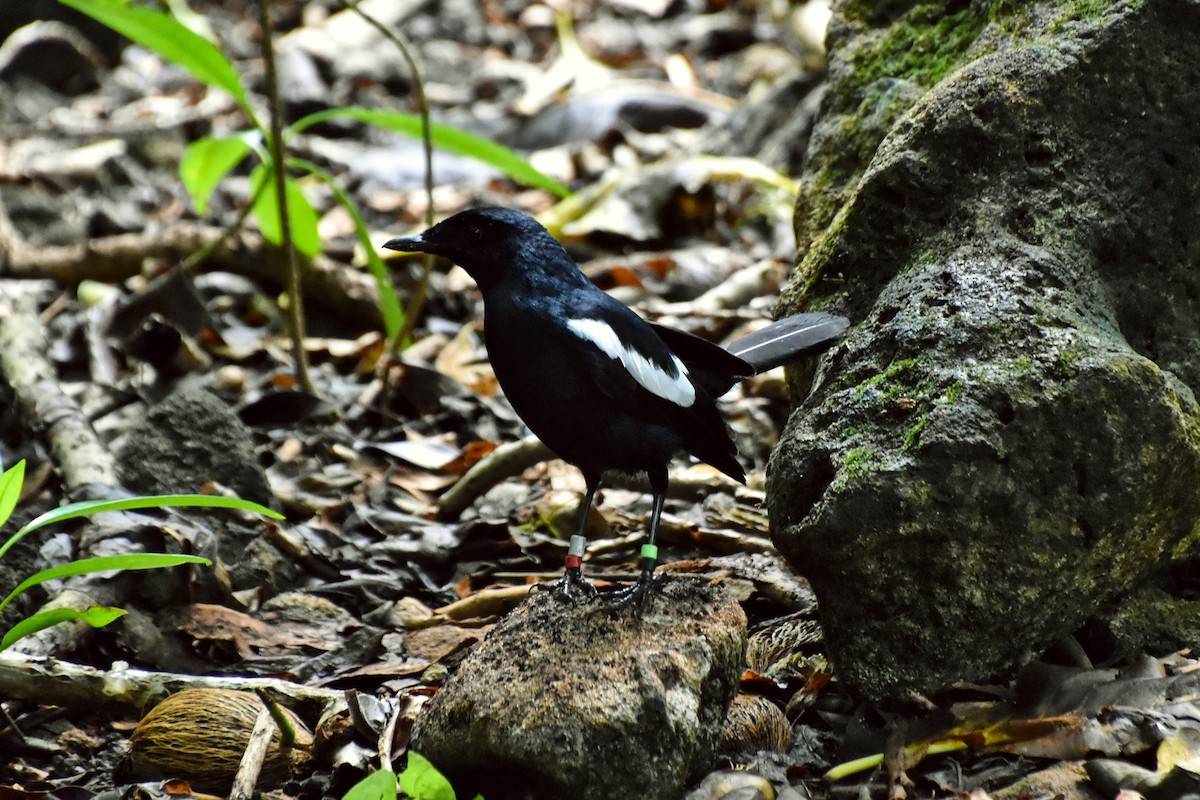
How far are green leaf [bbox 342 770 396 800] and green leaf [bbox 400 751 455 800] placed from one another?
0.04m

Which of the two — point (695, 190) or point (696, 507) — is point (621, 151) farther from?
point (696, 507)

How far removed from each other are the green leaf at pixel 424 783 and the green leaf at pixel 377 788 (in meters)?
0.04

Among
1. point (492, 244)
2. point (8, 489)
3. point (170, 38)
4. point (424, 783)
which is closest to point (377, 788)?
point (424, 783)

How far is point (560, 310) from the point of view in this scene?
11.2 feet

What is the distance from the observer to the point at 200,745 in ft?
9.70

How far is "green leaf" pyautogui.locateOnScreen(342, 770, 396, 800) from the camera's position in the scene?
246cm

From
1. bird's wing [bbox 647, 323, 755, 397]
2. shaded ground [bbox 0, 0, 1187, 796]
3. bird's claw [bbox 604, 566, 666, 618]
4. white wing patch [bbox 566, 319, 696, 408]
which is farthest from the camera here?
bird's wing [bbox 647, 323, 755, 397]

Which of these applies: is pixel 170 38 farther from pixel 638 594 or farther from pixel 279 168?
pixel 638 594

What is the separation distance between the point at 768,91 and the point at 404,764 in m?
6.05

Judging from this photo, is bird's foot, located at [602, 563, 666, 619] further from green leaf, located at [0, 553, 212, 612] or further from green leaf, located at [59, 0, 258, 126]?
green leaf, located at [59, 0, 258, 126]

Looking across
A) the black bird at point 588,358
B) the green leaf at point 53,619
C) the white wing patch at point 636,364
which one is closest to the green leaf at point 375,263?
the black bird at point 588,358

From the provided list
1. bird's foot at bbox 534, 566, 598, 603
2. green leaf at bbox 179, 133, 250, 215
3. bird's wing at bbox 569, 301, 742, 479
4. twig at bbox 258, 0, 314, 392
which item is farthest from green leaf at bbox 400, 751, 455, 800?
green leaf at bbox 179, 133, 250, 215

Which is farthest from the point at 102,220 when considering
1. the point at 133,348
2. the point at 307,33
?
the point at 307,33

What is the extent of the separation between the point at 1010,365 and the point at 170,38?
3.44m
